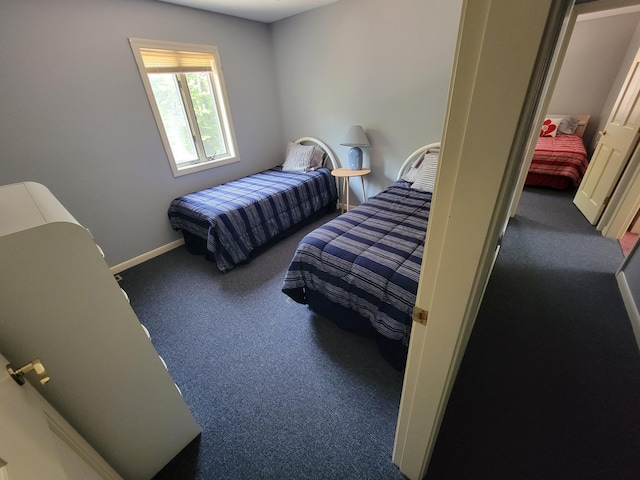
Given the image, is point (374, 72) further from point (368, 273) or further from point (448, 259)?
point (448, 259)

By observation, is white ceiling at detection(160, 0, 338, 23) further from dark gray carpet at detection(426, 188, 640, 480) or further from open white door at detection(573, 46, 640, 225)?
dark gray carpet at detection(426, 188, 640, 480)

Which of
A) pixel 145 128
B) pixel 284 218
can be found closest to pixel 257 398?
pixel 284 218

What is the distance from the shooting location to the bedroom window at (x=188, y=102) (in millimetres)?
2555

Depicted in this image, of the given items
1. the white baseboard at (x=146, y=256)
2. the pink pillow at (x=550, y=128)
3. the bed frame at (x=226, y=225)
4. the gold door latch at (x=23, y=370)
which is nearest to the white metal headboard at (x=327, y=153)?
the bed frame at (x=226, y=225)

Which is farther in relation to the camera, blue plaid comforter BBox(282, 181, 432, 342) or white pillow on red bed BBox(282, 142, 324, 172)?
white pillow on red bed BBox(282, 142, 324, 172)

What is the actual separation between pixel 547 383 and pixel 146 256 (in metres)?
3.48

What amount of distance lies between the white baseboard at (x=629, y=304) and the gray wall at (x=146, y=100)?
1.95 metres

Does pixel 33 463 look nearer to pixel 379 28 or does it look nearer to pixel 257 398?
pixel 257 398

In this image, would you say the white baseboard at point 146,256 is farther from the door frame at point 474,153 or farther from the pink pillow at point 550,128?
the pink pillow at point 550,128

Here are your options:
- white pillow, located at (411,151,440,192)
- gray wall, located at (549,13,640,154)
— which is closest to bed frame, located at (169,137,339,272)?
white pillow, located at (411,151,440,192)

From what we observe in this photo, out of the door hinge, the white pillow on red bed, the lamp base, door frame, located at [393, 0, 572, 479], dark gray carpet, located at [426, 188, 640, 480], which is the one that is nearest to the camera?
door frame, located at [393, 0, 572, 479]

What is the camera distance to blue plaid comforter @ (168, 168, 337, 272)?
2480 millimetres

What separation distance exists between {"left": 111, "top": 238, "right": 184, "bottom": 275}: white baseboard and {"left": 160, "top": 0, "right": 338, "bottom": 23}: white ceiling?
2.38m

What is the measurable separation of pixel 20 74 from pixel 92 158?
0.66 metres
